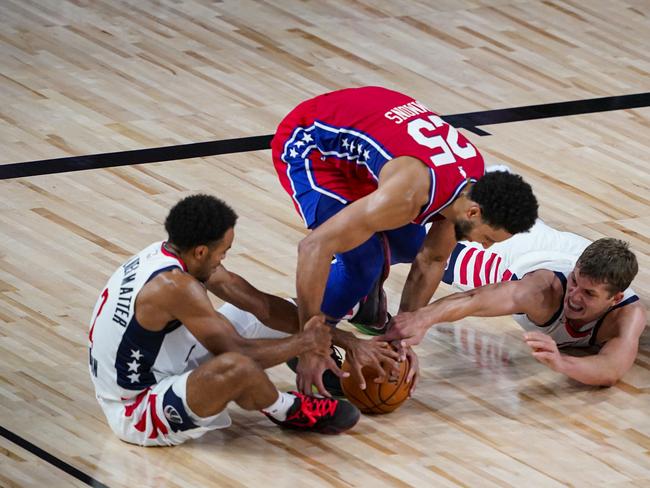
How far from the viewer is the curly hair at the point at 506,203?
5410 mm

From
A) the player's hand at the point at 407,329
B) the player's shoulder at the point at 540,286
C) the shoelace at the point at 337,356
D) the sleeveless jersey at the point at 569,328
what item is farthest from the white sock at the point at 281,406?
the sleeveless jersey at the point at 569,328

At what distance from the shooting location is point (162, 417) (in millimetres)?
5312

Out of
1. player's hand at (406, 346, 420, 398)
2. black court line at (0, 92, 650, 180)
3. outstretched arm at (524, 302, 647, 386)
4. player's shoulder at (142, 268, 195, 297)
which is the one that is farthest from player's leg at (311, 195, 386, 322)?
black court line at (0, 92, 650, 180)

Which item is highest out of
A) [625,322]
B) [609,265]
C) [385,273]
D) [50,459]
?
[609,265]

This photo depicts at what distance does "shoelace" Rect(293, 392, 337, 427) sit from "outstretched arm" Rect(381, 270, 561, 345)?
47 cm

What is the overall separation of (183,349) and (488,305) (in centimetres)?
133

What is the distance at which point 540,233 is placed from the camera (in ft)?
22.3

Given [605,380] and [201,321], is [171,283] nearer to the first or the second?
[201,321]

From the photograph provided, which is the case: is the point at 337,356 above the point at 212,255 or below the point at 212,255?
below

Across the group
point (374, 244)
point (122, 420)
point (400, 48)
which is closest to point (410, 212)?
point (374, 244)

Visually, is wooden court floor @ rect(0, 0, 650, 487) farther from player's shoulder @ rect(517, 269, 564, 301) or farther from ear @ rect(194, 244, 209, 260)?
ear @ rect(194, 244, 209, 260)

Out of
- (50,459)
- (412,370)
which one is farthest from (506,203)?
(50,459)

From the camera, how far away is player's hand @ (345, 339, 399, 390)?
559cm

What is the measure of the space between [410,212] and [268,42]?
4.51 m
